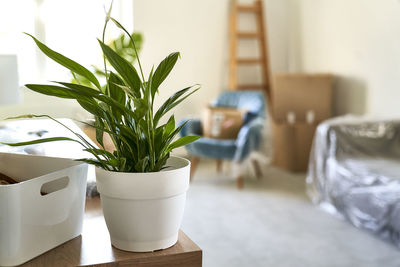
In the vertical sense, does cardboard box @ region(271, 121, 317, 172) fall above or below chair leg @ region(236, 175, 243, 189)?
above

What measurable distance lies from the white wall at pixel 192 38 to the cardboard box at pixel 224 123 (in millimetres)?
801

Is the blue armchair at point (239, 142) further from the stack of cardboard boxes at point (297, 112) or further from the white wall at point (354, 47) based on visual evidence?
the white wall at point (354, 47)

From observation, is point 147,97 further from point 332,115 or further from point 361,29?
point 332,115

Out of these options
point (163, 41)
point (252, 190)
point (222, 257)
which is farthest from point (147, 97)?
point (163, 41)

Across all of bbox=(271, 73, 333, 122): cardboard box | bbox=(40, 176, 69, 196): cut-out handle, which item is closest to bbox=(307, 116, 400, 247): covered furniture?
bbox=(271, 73, 333, 122): cardboard box

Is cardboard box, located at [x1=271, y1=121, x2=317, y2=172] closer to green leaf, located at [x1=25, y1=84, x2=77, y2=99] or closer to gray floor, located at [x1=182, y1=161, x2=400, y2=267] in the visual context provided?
gray floor, located at [x1=182, y1=161, x2=400, y2=267]

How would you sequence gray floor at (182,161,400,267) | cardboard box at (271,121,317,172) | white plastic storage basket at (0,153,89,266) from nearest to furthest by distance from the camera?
white plastic storage basket at (0,153,89,266) < gray floor at (182,161,400,267) < cardboard box at (271,121,317,172)

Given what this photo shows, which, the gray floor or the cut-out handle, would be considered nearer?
the cut-out handle

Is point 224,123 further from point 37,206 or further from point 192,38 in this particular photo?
point 37,206

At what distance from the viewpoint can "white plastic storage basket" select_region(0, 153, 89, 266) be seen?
0.92 metres

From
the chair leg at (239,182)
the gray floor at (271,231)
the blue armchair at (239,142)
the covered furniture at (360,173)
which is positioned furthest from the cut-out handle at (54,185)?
the chair leg at (239,182)

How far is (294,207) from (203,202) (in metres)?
0.67

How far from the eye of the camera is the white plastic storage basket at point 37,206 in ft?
3.03

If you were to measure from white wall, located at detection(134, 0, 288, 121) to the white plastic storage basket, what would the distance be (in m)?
3.74
